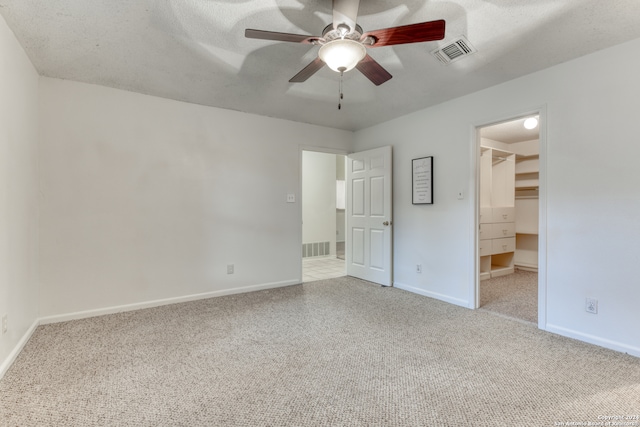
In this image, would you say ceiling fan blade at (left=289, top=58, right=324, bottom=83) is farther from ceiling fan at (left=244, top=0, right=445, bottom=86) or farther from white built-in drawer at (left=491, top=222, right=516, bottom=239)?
white built-in drawer at (left=491, top=222, right=516, bottom=239)

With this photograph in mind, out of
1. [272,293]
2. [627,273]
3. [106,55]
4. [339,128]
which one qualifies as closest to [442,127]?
[339,128]

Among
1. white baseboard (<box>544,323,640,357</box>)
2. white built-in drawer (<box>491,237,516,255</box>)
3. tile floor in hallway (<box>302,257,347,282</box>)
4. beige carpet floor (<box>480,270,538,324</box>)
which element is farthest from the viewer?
tile floor in hallway (<box>302,257,347,282</box>)

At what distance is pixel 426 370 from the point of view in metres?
2.03

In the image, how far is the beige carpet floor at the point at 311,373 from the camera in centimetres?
A: 160

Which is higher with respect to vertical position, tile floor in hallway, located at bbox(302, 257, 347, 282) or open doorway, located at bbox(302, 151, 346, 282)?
open doorway, located at bbox(302, 151, 346, 282)

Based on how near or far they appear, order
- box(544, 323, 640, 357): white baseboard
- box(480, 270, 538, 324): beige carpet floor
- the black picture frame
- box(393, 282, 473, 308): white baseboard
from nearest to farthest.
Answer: box(544, 323, 640, 357): white baseboard → box(480, 270, 538, 324): beige carpet floor → box(393, 282, 473, 308): white baseboard → the black picture frame

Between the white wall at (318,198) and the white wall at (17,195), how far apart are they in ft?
14.6

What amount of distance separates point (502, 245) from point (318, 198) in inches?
141

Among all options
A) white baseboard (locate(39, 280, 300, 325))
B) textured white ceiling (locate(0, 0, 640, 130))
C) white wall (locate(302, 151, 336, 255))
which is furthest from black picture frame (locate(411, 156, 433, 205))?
white wall (locate(302, 151, 336, 255))

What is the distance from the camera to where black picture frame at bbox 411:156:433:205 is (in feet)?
12.0

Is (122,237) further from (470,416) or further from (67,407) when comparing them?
(470,416)

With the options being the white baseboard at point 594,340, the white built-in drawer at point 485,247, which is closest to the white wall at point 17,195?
the white baseboard at point 594,340

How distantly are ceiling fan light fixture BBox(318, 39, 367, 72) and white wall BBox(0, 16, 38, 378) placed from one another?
83.6 inches

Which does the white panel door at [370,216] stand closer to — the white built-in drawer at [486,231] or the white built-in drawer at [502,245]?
the white built-in drawer at [486,231]
